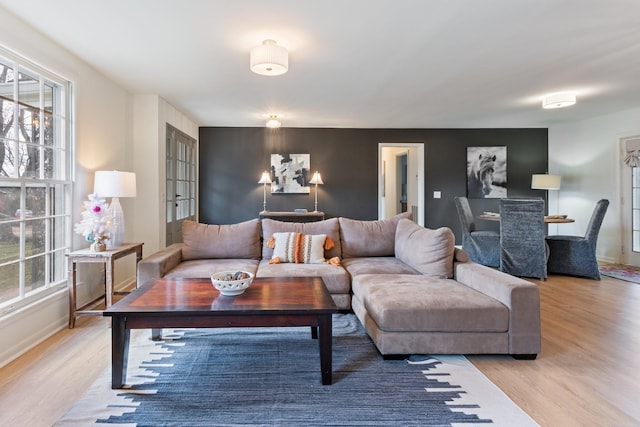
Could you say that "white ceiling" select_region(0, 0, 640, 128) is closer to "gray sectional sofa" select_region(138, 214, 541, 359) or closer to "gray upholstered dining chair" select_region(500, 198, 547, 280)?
"gray upholstered dining chair" select_region(500, 198, 547, 280)

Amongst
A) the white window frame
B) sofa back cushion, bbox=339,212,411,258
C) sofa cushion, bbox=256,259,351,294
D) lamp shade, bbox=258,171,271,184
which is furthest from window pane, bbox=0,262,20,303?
lamp shade, bbox=258,171,271,184

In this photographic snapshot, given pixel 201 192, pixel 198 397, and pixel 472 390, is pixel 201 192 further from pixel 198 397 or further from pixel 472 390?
pixel 472 390

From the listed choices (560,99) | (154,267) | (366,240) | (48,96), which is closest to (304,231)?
(366,240)

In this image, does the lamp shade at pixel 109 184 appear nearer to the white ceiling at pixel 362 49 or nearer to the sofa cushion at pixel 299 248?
the white ceiling at pixel 362 49

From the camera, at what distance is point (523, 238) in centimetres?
459

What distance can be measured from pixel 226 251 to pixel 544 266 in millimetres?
3855

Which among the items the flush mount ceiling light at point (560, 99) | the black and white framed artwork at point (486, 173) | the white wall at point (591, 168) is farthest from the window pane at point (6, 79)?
the white wall at point (591, 168)

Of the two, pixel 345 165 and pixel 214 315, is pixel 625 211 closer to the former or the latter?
pixel 345 165

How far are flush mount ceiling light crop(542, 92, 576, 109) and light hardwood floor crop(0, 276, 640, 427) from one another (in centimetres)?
256

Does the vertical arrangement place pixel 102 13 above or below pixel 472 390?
above

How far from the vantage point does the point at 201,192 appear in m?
6.68

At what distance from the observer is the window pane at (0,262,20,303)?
253cm

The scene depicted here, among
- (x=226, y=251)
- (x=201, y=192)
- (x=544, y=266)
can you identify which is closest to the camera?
(x=226, y=251)

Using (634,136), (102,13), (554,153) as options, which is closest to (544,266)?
(634,136)
